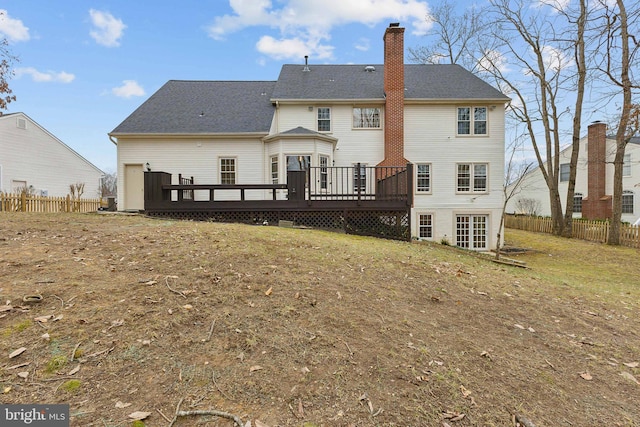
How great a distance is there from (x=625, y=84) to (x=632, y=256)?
819cm

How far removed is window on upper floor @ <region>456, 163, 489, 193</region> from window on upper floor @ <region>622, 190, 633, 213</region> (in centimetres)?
1712

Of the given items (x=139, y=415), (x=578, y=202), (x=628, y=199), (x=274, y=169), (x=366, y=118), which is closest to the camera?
(x=139, y=415)

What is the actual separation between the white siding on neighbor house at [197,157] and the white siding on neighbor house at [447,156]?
743 cm

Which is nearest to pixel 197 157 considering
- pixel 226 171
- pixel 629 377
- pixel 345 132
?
pixel 226 171

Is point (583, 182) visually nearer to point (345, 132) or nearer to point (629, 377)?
point (345, 132)

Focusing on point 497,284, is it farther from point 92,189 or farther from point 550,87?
A: point 92,189

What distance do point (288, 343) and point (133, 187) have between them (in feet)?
46.7

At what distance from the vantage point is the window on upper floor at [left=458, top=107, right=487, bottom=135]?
1591 centimetres

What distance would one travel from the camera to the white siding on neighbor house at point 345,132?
15.5 m

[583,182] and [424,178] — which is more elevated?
[583,182]

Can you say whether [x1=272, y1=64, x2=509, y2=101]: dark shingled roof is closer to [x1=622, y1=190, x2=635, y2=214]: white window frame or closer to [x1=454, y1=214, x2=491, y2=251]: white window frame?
[x1=454, y1=214, x2=491, y2=251]: white window frame

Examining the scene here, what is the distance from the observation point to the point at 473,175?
52.4 feet

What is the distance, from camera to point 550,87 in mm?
20828

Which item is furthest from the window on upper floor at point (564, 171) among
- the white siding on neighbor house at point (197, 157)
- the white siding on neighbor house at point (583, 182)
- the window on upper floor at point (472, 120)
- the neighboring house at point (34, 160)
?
the neighboring house at point (34, 160)
